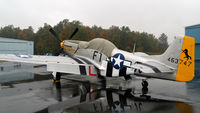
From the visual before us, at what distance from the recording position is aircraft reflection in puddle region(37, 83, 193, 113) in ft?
16.4

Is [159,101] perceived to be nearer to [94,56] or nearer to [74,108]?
[74,108]

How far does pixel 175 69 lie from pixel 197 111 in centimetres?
176

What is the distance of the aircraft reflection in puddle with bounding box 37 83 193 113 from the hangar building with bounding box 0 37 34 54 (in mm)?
37198

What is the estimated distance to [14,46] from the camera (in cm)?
3947

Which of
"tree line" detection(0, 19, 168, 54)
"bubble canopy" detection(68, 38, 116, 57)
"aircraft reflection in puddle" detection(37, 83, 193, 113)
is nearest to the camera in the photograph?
"aircraft reflection in puddle" detection(37, 83, 193, 113)

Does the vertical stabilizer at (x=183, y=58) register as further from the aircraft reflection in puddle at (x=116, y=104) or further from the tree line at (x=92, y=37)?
the tree line at (x=92, y=37)

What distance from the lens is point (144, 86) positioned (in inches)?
306

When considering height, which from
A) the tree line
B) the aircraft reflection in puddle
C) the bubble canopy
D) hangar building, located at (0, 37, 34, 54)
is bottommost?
the aircraft reflection in puddle

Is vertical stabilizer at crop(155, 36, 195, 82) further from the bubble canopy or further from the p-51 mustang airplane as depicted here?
the bubble canopy

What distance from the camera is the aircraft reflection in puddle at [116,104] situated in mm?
5008

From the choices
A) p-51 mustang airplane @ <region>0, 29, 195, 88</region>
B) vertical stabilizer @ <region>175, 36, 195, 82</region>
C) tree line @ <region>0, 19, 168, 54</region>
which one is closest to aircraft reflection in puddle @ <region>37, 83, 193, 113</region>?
p-51 mustang airplane @ <region>0, 29, 195, 88</region>

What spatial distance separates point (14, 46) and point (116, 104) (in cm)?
4048

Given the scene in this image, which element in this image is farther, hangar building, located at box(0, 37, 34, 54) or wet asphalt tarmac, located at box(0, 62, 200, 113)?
hangar building, located at box(0, 37, 34, 54)

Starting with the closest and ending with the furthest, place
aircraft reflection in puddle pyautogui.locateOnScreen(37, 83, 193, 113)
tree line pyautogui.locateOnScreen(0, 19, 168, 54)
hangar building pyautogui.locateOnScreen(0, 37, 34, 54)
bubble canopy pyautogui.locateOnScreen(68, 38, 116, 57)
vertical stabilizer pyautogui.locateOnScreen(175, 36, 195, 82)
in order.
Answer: aircraft reflection in puddle pyautogui.locateOnScreen(37, 83, 193, 113) < vertical stabilizer pyautogui.locateOnScreen(175, 36, 195, 82) < bubble canopy pyautogui.locateOnScreen(68, 38, 116, 57) < hangar building pyautogui.locateOnScreen(0, 37, 34, 54) < tree line pyautogui.locateOnScreen(0, 19, 168, 54)
